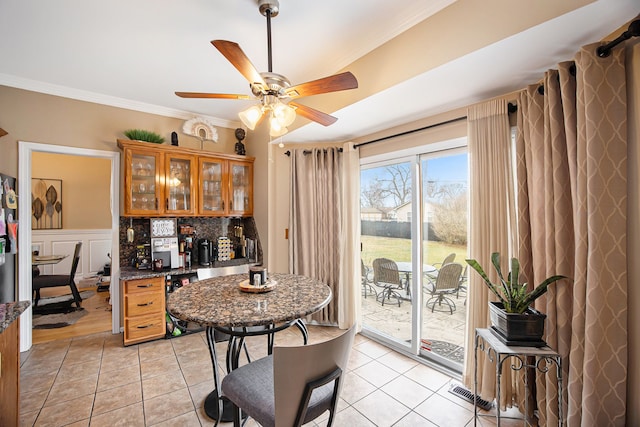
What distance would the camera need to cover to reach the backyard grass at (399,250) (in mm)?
2555

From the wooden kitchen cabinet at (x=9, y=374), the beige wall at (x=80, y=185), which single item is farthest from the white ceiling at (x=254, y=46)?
the beige wall at (x=80, y=185)

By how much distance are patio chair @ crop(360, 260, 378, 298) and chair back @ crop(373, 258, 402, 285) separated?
10 cm

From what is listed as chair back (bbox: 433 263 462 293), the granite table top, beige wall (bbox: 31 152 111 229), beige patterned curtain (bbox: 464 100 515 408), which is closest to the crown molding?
the granite table top

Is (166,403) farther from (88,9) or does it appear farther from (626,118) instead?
(626,118)

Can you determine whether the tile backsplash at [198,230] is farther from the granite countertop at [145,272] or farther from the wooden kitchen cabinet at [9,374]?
the wooden kitchen cabinet at [9,374]

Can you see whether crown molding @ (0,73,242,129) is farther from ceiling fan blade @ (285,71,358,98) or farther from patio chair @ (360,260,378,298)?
patio chair @ (360,260,378,298)

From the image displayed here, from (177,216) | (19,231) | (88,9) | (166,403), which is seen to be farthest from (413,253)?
(19,231)

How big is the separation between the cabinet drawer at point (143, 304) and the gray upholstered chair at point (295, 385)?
7.02ft

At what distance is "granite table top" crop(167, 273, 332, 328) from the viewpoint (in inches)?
49.5

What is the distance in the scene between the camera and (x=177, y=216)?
3477 millimetres

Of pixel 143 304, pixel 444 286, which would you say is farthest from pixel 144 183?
pixel 444 286

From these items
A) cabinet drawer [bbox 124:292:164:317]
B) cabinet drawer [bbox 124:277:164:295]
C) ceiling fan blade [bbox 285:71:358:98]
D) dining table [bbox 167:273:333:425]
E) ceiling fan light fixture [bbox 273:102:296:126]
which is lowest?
cabinet drawer [bbox 124:292:164:317]

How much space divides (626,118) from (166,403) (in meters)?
3.38

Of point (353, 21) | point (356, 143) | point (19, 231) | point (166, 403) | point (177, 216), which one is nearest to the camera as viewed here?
point (353, 21)
